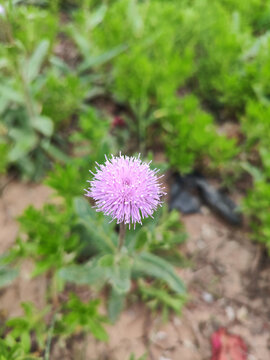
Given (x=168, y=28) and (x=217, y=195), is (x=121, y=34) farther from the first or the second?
(x=217, y=195)

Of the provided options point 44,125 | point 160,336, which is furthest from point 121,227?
point 44,125

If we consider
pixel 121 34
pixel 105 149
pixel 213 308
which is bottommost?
pixel 213 308

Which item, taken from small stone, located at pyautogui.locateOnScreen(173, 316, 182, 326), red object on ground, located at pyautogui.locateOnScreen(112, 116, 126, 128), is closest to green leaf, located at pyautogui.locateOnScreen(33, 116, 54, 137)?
red object on ground, located at pyautogui.locateOnScreen(112, 116, 126, 128)

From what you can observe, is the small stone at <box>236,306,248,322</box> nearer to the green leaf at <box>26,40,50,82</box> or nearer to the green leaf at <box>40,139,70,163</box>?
the green leaf at <box>40,139,70,163</box>

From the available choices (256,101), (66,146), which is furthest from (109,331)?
(256,101)

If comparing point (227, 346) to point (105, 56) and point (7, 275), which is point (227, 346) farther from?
point (105, 56)

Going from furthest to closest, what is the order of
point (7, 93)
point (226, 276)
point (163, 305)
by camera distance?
point (7, 93) < point (226, 276) < point (163, 305)
